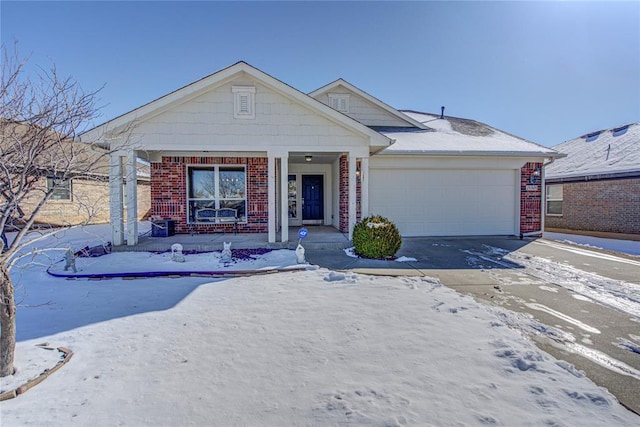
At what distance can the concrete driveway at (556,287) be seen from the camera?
3.18 m

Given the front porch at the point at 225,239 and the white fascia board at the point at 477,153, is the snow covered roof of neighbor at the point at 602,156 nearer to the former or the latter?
the white fascia board at the point at 477,153

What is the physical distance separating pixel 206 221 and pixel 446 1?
10371 millimetres

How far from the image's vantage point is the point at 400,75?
1302cm

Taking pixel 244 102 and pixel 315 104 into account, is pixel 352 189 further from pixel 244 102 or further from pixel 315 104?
pixel 244 102

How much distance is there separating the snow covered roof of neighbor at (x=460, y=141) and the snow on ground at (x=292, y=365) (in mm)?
6865

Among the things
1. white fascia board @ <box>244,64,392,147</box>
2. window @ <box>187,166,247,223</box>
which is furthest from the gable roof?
window @ <box>187,166,247,223</box>

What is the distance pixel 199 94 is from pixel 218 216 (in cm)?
413

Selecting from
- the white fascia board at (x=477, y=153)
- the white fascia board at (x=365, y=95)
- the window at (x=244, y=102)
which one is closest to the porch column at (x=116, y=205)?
the window at (x=244, y=102)

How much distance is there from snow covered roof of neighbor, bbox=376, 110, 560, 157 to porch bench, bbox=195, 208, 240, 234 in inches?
218

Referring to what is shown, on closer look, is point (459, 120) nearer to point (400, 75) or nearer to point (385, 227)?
point (400, 75)

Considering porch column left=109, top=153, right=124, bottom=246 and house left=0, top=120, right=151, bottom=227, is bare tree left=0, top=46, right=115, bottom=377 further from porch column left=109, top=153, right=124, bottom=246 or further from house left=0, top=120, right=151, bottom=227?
porch column left=109, top=153, right=124, bottom=246

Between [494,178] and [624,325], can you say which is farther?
[494,178]

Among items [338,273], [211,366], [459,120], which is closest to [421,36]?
[459,120]

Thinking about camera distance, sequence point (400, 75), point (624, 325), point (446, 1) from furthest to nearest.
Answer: point (400, 75)
point (446, 1)
point (624, 325)
